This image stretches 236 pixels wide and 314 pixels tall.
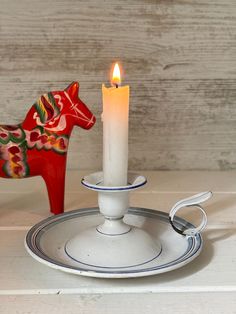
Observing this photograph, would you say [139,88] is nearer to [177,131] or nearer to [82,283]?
[177,131]

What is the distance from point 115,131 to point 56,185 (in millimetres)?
177

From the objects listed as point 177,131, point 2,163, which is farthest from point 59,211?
point 177,131

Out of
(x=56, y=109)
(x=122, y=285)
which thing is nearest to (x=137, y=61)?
(x=56, y=109)

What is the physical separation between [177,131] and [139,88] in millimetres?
98

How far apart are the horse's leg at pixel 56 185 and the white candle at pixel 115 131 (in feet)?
0.48

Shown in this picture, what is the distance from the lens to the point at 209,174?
0.82 meters

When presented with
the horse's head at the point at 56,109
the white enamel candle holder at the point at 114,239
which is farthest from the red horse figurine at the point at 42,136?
the white enamel candle holder at the point at 114,239

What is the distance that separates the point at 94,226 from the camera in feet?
1.73

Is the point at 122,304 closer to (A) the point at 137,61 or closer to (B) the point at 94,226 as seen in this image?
(B) the point at 94,226

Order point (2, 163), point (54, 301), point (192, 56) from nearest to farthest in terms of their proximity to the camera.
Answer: point (54, 301), point (2, 163), point (192, 56)

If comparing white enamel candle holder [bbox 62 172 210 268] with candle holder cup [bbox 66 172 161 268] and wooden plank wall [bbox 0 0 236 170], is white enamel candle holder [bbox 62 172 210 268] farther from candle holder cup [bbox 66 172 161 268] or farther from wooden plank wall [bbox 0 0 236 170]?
wooden plank wall [bbox 0 0 236 170]

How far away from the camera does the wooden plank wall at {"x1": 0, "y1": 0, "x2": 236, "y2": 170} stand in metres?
0.79

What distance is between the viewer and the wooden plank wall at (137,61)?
2.58 feet

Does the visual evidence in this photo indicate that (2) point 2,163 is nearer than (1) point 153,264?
No
